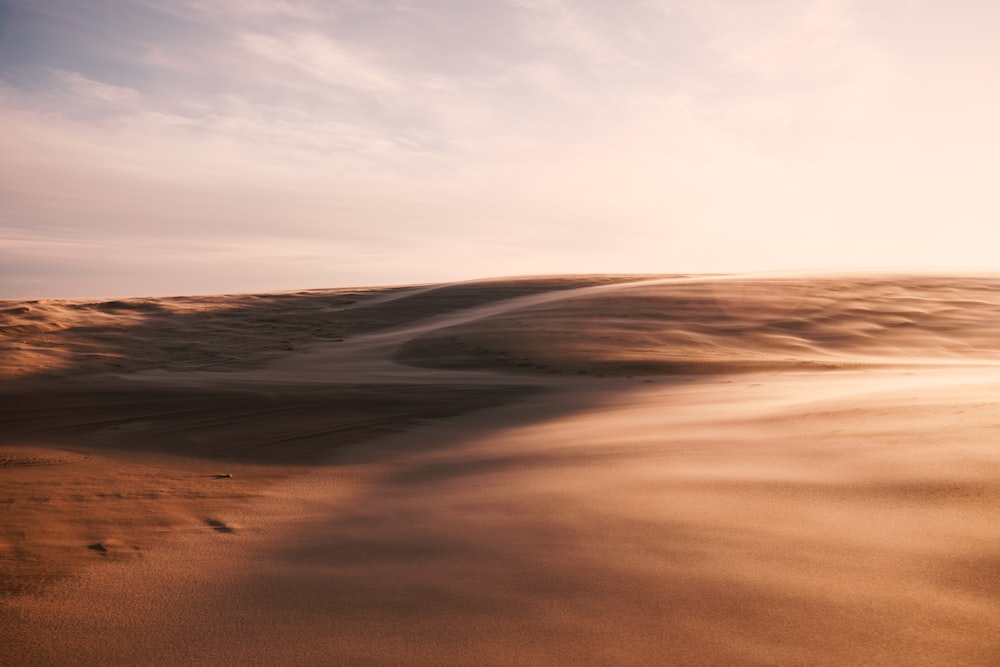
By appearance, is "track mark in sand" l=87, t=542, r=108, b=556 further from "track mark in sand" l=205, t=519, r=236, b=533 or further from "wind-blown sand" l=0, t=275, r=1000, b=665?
"track mark in sand" l=205, t=519, r=236, b=533

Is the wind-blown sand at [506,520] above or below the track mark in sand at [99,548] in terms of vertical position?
above

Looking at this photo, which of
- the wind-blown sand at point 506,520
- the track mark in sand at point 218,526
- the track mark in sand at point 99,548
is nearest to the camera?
the wind-blown sand at point 506,520

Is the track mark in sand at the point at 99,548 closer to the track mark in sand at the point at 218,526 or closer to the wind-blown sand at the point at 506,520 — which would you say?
the wind-blown sand at the point at 506,520

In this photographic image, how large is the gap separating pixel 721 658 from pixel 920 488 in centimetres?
124

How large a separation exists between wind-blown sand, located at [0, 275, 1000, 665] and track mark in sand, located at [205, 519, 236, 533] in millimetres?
16

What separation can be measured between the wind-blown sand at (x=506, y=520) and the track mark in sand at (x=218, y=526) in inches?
0.6

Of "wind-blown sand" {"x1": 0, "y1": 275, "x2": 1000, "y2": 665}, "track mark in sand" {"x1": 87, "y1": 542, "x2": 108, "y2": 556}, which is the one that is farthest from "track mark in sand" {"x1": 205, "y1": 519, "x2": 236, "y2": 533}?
"track mark in sand" {"x1": 87, "y1": 542, "x2": 108, "y2": 556}

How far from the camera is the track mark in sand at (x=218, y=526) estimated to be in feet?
8.85

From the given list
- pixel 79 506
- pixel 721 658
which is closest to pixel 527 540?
pixel 721 658

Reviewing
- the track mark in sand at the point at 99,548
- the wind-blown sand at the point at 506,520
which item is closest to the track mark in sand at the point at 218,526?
the wind-blown sand at the point at 506,520

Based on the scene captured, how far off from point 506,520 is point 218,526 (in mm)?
1182

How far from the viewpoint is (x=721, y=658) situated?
1.40 meters

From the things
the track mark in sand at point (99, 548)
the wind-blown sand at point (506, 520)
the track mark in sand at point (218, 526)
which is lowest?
the track mark in sand at point (218, 526)

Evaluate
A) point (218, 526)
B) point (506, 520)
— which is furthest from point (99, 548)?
point (506, 520)
